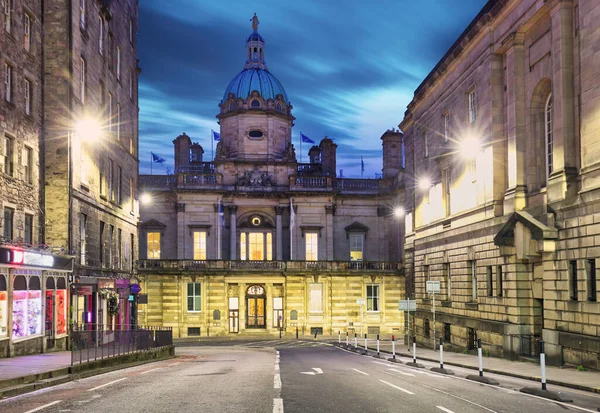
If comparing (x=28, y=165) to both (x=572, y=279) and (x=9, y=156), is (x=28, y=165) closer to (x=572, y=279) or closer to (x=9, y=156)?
(x=9, y=156)

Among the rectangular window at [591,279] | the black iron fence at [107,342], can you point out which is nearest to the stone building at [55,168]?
the black iron fence at [107,342]

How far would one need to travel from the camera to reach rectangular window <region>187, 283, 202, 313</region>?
65875mm

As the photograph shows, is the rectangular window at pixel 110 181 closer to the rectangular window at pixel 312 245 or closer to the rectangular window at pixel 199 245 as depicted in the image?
the rectangular window at pixel 199 245

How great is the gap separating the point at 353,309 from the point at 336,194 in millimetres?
12267

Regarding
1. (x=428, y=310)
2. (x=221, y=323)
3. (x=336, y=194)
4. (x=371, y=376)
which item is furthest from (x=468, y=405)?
(x=336, y=194)

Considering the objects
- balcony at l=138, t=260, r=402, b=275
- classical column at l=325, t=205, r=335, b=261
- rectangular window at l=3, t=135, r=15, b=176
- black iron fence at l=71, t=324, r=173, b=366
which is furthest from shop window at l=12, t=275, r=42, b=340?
classical column at l=325, t=205, r=335, b=261

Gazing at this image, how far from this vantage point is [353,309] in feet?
220

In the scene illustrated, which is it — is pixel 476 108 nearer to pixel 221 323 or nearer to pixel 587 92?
pixel 587 92

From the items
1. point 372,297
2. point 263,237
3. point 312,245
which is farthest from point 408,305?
point 263,237

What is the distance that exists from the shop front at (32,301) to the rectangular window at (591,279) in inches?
776

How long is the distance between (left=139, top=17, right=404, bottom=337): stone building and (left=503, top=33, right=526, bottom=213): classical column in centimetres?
3529

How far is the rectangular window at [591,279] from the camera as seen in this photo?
23.2 m

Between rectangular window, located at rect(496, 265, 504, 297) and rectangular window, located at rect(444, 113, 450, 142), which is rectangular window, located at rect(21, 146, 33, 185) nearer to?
rectangular window, located at rect(496, 265, 504, 297)

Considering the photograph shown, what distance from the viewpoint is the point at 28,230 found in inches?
1232
